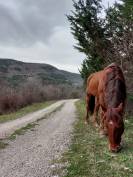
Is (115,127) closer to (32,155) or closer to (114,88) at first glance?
(114,88)

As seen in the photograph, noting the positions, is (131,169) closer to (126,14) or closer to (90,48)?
(126,14)

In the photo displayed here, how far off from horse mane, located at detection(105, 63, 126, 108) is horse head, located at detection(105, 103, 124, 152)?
36.5 inches

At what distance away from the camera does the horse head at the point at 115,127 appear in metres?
11.0

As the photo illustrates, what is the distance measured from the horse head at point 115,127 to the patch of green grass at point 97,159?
0.83 feet

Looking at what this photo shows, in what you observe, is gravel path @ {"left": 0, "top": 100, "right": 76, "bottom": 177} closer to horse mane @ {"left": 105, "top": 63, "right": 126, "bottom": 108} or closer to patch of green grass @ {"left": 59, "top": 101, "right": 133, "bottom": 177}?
patch of green grass @ {"left": 59, "top": 101, "right": 133, "bottom": 177}

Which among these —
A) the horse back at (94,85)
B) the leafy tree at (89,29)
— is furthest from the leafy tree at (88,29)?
the horse back at (94,85)

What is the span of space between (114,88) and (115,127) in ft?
7.80

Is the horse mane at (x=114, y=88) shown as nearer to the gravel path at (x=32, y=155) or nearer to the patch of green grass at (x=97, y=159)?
the patch of green grass at (x=97, y=159)

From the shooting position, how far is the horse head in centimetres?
1098

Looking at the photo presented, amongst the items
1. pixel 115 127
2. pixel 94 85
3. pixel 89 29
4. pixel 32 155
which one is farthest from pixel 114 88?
pixel 89 29

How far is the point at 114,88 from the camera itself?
42.8 feet

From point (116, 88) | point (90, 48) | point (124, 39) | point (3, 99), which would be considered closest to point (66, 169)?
point (116, 88)

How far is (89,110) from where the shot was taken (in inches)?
783

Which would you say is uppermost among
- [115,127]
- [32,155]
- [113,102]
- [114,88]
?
[114,88]
